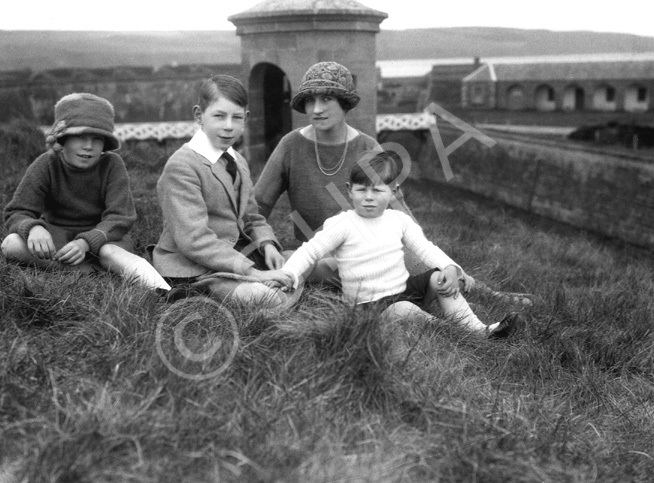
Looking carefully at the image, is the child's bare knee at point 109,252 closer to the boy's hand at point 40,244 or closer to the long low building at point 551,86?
the boy's hand at point 40,244

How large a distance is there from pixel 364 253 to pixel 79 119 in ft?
5.29

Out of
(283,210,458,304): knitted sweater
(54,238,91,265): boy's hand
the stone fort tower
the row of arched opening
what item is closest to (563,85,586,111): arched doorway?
the row of arched opening

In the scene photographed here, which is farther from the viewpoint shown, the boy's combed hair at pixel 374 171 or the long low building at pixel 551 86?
the long low building at pixel 551 86

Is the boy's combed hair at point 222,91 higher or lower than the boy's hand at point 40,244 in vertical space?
higher

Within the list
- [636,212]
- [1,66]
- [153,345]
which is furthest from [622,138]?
[153,345]

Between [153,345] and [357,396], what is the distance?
0.79 metres

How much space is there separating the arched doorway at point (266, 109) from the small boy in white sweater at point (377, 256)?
689 centimetres

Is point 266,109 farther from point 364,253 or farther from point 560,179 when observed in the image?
point 560,179

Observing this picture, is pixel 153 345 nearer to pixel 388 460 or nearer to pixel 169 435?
pixel 169 435

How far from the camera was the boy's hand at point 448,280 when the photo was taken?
12.6ft

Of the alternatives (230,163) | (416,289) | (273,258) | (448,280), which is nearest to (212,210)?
(230,163)

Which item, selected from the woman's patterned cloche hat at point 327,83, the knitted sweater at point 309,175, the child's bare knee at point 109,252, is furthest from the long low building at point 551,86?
the child's bare knee at point 109,252

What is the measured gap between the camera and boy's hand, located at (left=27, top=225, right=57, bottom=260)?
376cm

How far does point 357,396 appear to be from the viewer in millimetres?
2666
